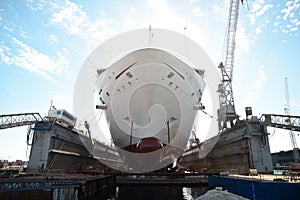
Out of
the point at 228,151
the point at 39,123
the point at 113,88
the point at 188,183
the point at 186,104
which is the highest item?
the point at 113,88

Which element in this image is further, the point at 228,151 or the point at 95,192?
the point at 228,151

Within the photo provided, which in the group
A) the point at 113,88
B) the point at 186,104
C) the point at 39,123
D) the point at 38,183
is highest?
the point at 113,88

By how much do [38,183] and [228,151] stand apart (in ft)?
55.6

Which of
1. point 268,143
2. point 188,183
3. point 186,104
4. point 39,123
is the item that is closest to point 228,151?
point 268,143

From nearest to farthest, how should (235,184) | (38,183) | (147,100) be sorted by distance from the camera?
(38,183), (235,184), (147,100)

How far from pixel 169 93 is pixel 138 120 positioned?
279cm

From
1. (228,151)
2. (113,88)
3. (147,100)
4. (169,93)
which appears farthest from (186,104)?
(228,151)

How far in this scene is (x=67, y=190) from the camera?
7754mm

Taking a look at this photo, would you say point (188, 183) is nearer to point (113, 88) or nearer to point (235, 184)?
point (235, 184)

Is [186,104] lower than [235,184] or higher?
higher

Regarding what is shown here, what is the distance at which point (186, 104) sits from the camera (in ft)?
46.3

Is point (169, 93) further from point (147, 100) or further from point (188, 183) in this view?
point (188, 183)

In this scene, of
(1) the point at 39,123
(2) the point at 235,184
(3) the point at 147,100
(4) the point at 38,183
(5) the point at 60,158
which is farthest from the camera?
(5) the point at 60,158

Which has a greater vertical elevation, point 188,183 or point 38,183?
point 38,183
